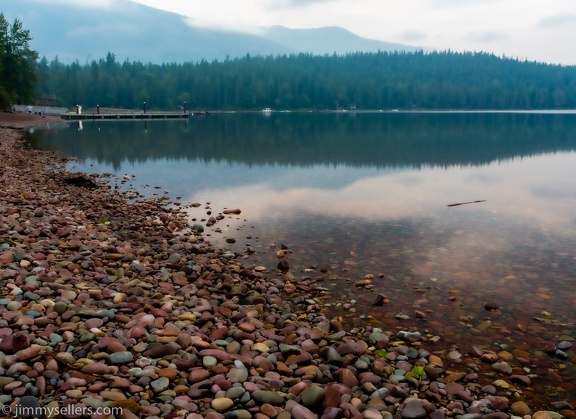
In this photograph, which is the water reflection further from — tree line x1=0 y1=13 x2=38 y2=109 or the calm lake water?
tree line x1=0 y1=13 x2=38 y2=109

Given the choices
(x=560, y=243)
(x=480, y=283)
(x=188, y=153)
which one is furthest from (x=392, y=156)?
(x=480, y=283)

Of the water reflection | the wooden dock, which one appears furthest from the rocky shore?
the wooden dock

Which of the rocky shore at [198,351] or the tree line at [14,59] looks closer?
the rocky shore at [198,351]

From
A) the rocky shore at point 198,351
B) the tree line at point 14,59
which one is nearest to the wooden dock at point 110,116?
the tree line at point 14,59

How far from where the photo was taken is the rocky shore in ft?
21.6

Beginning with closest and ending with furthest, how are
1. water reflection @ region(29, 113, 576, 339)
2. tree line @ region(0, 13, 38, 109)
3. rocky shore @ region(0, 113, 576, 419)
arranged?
rocky shore @ region(0, 113, 576, 419)
water reflection @ region(29, 113, 576, 339)
tree line @ region(0, 13, 38, 109)

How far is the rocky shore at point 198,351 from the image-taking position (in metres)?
6.59

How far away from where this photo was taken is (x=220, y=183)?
31.7 m

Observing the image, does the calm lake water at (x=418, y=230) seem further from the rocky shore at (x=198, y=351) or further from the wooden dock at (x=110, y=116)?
the wooden dock at (x=110, y=116)

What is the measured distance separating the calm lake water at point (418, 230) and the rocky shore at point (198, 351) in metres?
1.05

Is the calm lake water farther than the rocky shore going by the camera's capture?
Yes

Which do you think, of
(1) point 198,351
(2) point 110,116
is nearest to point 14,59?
(2) point 110,116

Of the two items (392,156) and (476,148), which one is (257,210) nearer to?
(392,156)

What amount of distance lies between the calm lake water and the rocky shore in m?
1.05
